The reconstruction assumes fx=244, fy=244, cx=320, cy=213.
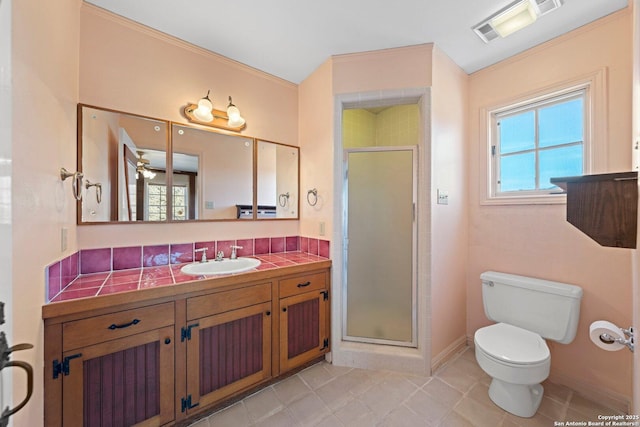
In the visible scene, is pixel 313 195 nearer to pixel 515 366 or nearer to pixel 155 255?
pixel 155 255

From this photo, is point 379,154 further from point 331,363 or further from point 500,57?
point 331,363

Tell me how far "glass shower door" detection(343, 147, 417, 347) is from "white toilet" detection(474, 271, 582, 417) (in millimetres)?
602

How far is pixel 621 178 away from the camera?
886 mm

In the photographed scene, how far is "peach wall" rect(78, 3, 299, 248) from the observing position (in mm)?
1544

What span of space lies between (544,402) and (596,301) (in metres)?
0.74

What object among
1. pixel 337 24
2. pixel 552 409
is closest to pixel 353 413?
pixel 552 409

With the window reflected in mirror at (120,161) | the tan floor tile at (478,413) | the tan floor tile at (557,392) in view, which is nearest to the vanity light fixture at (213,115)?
the window reflected in mirror at (120,161)

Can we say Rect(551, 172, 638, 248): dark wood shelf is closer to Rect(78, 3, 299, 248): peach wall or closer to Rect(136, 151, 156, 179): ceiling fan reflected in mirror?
Rect(78, 3, 299, 248): peach wall

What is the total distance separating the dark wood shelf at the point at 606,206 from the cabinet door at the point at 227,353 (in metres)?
1.70

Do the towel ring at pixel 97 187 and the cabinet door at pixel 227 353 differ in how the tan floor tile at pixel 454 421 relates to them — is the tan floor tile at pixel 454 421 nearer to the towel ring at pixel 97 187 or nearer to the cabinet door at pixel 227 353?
the cabinet door at pixel 227 353

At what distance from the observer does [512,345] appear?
1.56 m

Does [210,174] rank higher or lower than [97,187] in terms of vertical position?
higher

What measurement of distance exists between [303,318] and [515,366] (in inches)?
52.4

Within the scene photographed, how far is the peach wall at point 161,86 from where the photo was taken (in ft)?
5.07
